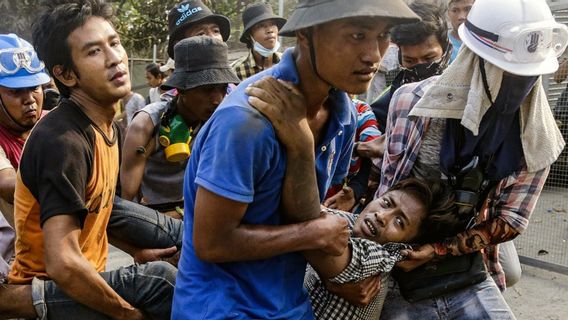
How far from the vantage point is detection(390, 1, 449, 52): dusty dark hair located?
11.0 feet

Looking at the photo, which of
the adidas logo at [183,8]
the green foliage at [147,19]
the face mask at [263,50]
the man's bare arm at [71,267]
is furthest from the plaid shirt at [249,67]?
the green foliage at [147,19]

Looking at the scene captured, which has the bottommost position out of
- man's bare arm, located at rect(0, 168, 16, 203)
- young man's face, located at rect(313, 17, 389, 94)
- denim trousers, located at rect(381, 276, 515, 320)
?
denim trousers, located at rect(381, 276, 515, 320)

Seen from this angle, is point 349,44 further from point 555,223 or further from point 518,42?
point 555,223

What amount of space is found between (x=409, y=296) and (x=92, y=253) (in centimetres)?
133

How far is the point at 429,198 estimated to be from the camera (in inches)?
93.7

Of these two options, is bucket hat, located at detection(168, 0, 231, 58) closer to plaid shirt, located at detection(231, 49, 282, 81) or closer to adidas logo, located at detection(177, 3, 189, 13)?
adidas logo, located at detection(177, 3, 189, 13)

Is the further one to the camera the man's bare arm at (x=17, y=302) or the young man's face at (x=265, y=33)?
the young man's face at (x=265, y=33)

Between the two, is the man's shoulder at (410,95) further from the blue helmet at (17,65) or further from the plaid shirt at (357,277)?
the blue helmet at (17,65)

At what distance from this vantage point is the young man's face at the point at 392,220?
2.32 meters

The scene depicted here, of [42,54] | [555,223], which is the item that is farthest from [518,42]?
[555,223]

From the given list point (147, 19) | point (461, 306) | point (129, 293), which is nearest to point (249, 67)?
point (129, 293)

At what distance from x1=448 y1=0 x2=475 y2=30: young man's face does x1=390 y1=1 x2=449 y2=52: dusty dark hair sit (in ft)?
2.72

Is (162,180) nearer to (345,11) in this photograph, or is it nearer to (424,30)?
(424,30)

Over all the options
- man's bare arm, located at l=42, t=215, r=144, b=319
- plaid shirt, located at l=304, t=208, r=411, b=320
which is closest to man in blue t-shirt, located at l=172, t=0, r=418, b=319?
plaid shirt, located at l=304, t=208, r=411, b=320
